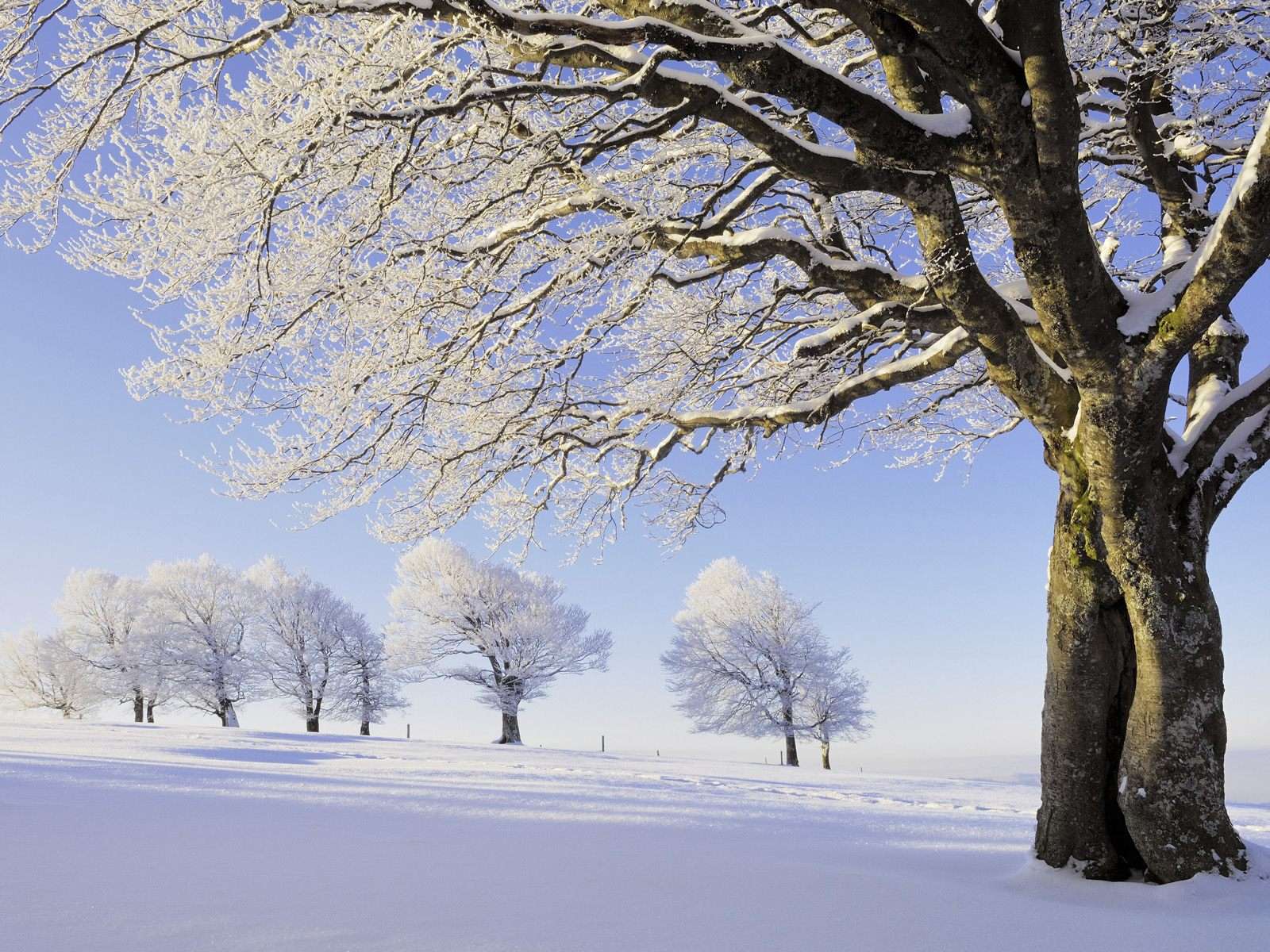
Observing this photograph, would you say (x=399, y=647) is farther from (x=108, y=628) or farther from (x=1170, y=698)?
(x=1170, y=698)

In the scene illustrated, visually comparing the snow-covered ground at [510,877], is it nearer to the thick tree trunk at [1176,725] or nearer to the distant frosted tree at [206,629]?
the thick tree trunk at [1176,725]

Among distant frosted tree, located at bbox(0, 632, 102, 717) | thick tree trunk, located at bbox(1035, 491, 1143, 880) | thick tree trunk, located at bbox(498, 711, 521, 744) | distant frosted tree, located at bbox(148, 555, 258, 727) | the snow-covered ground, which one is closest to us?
the snow-covered ground

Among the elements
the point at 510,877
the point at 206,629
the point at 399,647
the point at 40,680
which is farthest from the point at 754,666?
the point at 40,680

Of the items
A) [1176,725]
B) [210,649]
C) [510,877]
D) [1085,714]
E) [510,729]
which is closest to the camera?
[510,877]

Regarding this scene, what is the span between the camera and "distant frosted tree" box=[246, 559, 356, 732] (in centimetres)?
3438

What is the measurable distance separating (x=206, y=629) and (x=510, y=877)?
35.3m

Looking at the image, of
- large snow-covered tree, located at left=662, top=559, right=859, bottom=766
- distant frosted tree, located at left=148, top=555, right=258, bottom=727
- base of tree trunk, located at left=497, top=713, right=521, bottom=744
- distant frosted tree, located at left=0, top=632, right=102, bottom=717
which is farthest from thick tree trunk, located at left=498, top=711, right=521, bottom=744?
distant frosted tree, located at left=0, top=632, right=102, bottom=717

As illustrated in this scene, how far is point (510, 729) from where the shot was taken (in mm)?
29469

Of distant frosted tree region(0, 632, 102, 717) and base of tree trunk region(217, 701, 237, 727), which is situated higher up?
distant frosted tree region(0, 632, 102, 717)

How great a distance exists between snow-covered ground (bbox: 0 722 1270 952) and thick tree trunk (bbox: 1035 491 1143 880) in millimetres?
357

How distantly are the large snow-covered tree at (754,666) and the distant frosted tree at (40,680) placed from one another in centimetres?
2556

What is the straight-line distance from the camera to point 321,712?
34.5 metres

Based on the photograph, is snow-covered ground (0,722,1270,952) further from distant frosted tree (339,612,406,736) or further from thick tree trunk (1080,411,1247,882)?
distant frosted tree (339,612,406,736)

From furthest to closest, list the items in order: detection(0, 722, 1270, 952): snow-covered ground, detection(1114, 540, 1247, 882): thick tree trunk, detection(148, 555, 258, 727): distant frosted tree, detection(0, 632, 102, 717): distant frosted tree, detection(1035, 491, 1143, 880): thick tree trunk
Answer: detection(0, 632, 102, 717): distant frosted tree
detection(148, 555, 258, 727): distant frosted tree
detection(1035, 491, 1143, 880): thick tree trunk
detection(1114, 540, 1247, 882): thick tree trunk
detection(0, 722, 1270, 952): snow-covered ground
